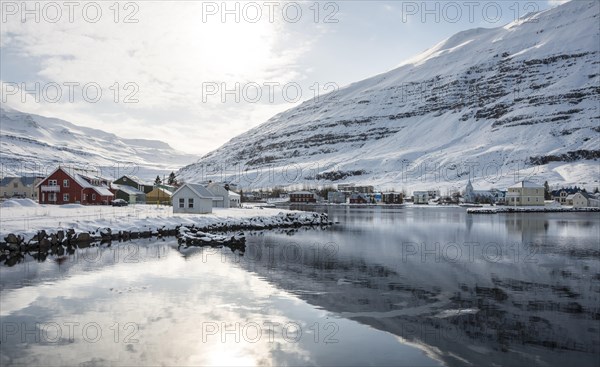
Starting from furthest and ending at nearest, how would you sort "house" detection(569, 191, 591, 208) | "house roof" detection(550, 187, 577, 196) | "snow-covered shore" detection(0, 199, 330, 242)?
1. "house roof" detection(550, 187, 577, 196)
2. "house" detection(569, 191, 591, 208)
3. "snow-covered shore" detection(0, 199, 330, 242)

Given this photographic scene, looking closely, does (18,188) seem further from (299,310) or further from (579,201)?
(579,201)

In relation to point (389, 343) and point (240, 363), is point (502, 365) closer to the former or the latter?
point (389, 343)

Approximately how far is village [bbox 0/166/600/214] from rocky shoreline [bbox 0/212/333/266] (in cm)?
1177

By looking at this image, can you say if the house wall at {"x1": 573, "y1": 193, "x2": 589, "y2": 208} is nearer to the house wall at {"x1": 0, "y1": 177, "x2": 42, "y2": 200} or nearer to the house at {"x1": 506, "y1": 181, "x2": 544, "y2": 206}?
the house at {"x1": 506, "y1": 181, "x2": 544, "y2": 206}

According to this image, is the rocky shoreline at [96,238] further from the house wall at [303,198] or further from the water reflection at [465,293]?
the house wall at [303,198]

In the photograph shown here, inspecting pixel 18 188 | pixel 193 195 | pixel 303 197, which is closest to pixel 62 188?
pixel 193 195

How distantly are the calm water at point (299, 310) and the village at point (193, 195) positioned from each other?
35.9 meters

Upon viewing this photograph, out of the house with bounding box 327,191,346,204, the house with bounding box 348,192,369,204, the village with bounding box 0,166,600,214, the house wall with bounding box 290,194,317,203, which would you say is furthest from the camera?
the house with bounding box 327,191,346,204

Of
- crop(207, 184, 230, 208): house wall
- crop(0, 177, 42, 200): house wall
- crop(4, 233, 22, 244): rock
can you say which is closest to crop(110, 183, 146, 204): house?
crop(207, 184, 230, 208): house wall

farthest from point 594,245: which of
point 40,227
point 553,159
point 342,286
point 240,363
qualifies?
point 553,159

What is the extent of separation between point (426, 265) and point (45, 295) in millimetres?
20180

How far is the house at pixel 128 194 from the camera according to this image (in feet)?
293

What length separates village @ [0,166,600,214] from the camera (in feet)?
208

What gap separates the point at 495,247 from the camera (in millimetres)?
38438
